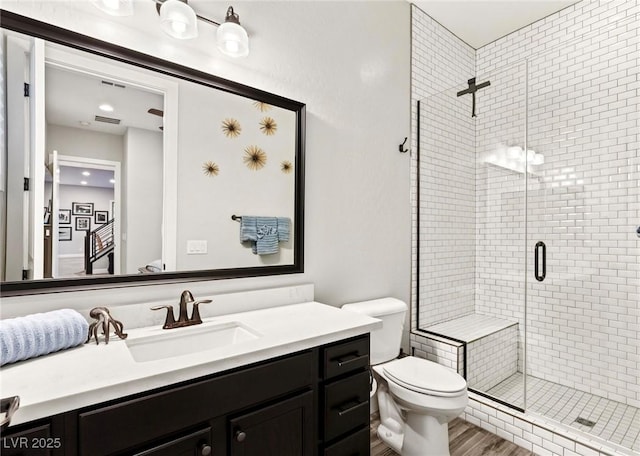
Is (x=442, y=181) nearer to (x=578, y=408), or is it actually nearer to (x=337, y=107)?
(x=337, y=107)

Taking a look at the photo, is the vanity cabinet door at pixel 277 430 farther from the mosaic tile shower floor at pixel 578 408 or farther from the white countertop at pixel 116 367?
the mosaic tile shower floor at pixel 578 408

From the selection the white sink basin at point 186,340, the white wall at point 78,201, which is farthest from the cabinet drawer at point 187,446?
the white wall at point 78,201

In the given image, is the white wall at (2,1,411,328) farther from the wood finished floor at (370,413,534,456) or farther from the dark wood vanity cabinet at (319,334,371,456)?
the wood finished floor at (370,413,534,456)

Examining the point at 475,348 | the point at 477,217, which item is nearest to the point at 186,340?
the point at 475,348

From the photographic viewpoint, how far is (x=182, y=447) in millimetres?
989

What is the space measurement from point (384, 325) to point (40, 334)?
1691 mm

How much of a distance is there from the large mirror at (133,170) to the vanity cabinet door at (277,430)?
701mm

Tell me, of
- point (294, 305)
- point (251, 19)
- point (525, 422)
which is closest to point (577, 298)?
point (525, 422)

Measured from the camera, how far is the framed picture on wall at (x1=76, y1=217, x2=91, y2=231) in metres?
1.31

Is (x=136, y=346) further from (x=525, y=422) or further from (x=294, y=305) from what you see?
(x=525, y=422)

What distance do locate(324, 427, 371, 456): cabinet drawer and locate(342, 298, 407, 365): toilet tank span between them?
1.88ft

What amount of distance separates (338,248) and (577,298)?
1.93 meters

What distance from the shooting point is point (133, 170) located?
1431 millimetres

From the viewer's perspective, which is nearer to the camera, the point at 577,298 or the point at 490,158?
the point at 577,298
